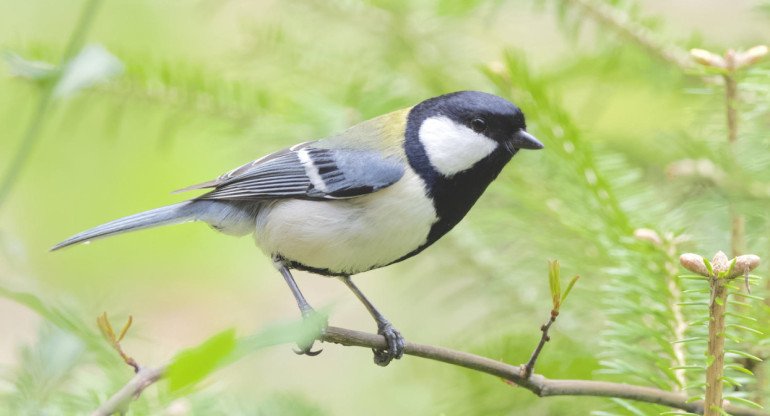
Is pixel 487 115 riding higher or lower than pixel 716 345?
higher

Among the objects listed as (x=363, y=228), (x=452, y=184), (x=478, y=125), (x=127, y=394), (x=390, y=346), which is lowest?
(x=127, y=394)

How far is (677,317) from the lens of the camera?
2.82 feet

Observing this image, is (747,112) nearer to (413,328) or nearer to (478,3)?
(478,3)

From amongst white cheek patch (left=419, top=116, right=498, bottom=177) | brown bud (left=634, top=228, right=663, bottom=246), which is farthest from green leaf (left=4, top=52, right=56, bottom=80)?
white cheek patch (left=419, top=116, right=498, bottom=177)

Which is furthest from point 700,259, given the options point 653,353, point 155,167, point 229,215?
point 155,167

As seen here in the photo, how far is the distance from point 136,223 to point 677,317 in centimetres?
91

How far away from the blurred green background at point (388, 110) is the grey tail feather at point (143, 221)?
143 mm

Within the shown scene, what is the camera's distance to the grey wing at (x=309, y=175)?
1182 millimetres

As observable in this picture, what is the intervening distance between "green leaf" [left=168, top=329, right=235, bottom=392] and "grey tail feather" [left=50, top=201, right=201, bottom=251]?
0.87m

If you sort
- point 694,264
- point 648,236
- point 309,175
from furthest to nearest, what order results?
point 309,175
point 648,236
point 694,264

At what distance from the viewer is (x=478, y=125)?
120 cm

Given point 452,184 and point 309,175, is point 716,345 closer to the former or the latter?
point 452,184

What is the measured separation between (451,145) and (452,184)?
8 cm

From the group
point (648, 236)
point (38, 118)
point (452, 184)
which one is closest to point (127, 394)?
→ point (38, 118)
